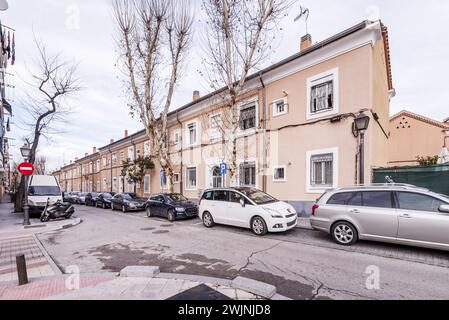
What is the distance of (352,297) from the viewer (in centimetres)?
345

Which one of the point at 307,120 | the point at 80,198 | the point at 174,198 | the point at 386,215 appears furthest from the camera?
the point at 80,198

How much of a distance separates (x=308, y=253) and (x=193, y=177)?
1201 cm

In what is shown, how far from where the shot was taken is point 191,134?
17.1 m

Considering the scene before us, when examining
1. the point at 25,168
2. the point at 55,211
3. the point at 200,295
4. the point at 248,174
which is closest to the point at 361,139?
the point at 248,174

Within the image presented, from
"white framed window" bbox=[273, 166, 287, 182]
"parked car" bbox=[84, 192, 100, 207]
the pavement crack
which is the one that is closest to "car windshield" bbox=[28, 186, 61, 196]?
"parked car" bbox=[84, 192, 100, 207]

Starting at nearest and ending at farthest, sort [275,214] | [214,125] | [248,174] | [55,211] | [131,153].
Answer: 1. [275,214]
2. [55,211]
3. [248,174]
4. [214,125]
5. [131,153]

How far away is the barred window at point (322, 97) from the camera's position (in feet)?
31.9

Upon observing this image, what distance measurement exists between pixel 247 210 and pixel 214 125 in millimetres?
8096

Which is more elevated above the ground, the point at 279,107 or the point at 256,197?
the point at 279,107

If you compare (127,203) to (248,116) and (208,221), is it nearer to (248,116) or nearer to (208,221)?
(208,221)

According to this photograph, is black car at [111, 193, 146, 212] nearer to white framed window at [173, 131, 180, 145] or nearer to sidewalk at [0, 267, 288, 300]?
Answer: white framed window at [173, 131, 180, 145]

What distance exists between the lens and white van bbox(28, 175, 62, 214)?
1298cm
